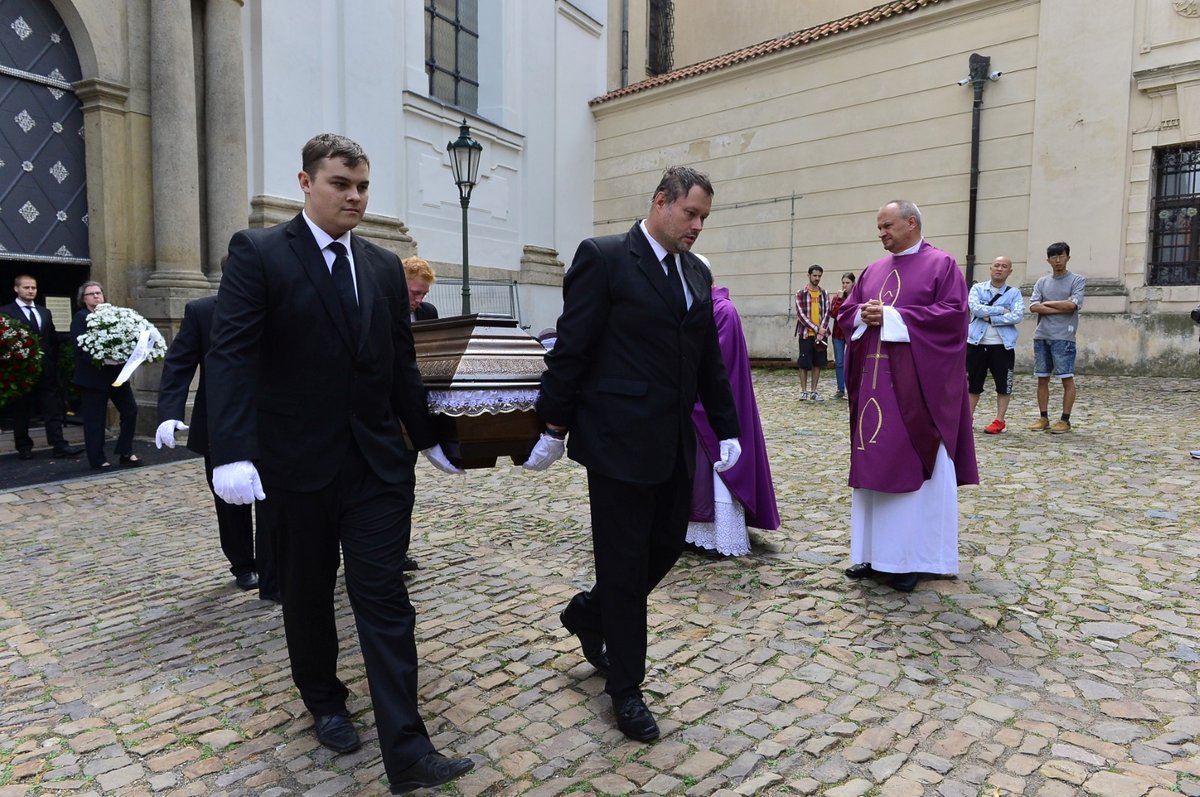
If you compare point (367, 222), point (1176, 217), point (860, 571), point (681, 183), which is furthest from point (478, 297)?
point (681, 183)

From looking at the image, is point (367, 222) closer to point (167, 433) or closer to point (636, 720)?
point (167, 433)

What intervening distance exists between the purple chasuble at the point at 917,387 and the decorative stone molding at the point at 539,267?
51.4ft

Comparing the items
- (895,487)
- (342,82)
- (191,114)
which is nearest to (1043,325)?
(895,487)

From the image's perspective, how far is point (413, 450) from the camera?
3146mm

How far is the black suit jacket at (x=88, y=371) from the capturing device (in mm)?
7855

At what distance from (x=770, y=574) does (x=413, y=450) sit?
2403 millimetres

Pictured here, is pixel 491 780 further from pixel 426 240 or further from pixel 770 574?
pixel 426 240

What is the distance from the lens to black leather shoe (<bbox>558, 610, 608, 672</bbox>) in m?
3.31

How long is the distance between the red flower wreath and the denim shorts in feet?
35.3

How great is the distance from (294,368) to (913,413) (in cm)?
318

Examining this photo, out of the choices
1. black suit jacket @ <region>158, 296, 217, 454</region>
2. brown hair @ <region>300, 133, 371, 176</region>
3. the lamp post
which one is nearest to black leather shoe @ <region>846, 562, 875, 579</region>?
brown hair @ <region>300, 133, 371, 176</region>

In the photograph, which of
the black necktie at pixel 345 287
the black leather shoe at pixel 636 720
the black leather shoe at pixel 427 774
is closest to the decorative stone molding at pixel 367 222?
the black necktie at pixel 345 287

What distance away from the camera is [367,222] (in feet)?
49.0

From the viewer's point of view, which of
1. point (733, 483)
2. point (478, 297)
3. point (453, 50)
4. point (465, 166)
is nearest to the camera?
point (733, 483)
